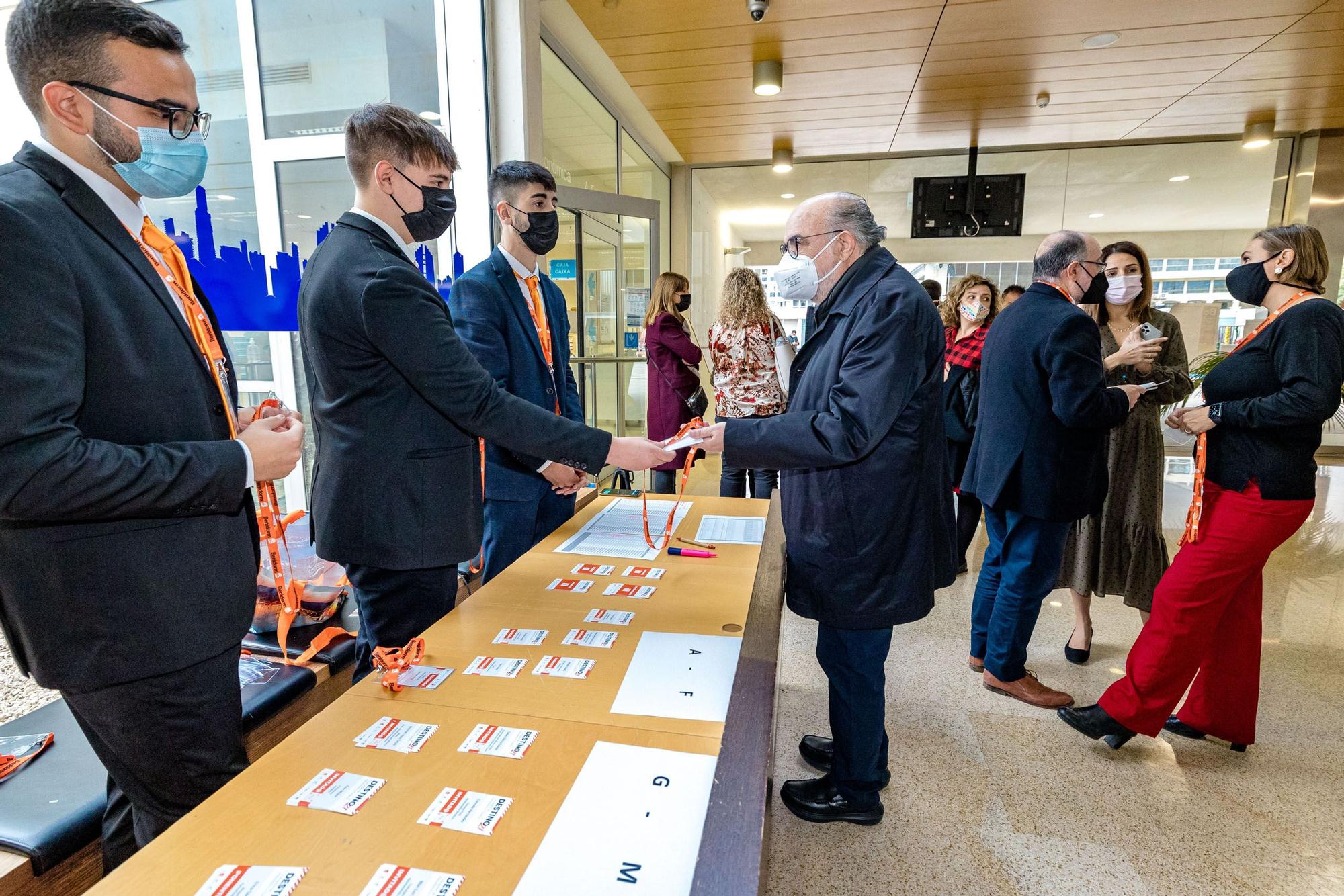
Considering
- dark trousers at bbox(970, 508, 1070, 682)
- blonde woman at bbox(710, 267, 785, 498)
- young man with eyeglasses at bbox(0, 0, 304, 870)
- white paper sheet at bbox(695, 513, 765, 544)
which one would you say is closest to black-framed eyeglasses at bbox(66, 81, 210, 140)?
young man with eyeglasses at bbox(0, 0, 304, 870)

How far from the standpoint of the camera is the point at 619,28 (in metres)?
3.82

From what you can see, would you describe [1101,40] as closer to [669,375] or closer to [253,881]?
[669,375]

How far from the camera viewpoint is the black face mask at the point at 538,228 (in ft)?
6.89

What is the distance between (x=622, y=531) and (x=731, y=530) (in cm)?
33

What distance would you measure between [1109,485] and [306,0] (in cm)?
410

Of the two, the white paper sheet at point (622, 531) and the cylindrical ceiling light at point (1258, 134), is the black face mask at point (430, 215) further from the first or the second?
the cylindrical ceiling light at point (1258, 134)

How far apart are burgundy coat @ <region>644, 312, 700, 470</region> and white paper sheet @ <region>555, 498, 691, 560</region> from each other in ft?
5.99

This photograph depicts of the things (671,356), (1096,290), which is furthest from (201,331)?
(671,356)

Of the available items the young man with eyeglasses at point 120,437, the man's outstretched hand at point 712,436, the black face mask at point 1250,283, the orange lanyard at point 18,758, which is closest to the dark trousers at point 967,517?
the black face mask at point 1250,283

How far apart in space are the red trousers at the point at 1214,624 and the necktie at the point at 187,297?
2.45 metres

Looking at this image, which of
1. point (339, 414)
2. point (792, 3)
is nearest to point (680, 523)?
point (339, 414)

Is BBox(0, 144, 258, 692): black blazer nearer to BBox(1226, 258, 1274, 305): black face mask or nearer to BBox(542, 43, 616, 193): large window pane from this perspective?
BBox(1226, 258, 1274, 305): black face mask

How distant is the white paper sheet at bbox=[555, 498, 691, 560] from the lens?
182 centimetres

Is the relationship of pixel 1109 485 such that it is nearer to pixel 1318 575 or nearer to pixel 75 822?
pixel 1318 575
